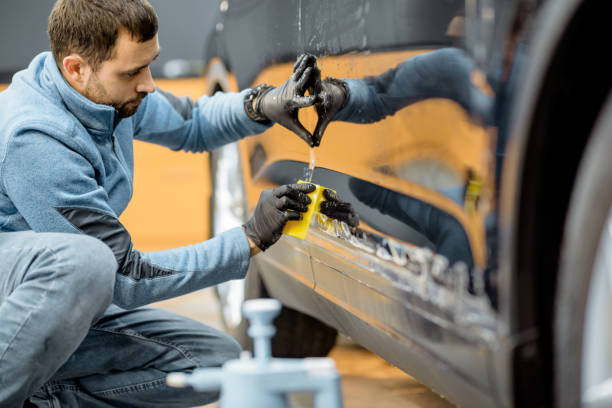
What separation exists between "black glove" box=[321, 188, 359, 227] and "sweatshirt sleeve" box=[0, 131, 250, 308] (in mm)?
173

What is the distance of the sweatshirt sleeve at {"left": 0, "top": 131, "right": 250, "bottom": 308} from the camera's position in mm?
1355

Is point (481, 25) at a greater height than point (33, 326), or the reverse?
point (481, 25)

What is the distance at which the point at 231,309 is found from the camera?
2.41m

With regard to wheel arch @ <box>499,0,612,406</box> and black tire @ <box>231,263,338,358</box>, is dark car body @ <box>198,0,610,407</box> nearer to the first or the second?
wheel arch @ <box>499,0,612,406</box>

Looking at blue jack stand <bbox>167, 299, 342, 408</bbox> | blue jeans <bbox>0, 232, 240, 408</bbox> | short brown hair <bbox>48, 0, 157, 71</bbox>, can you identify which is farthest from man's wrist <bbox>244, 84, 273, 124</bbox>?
blue jack stand <bbox>167, 299, 342, 408</bbox>

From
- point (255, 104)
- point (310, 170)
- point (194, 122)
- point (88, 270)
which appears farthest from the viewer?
point (194, 122)

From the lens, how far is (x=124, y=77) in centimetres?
148

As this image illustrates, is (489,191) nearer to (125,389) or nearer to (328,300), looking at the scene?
(328,300)

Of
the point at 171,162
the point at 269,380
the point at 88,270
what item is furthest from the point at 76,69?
the point at 171,162

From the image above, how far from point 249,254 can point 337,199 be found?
0.20 metres

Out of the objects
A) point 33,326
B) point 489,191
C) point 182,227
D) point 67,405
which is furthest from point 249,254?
point 182,227

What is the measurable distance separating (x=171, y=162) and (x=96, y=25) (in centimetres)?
258

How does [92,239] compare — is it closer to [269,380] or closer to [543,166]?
[269,380]

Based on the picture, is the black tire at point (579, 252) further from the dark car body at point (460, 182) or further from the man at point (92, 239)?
the man at point (92, 239)
